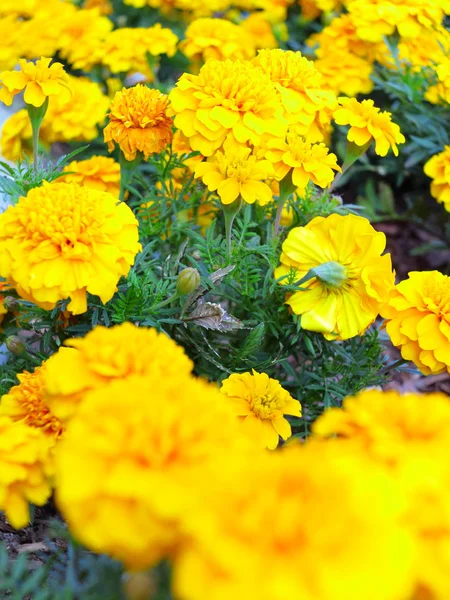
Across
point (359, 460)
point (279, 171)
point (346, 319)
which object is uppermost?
point (359, 460)

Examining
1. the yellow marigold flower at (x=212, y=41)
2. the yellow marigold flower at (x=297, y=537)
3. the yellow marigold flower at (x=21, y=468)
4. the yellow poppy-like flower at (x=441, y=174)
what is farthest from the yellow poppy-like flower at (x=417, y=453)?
the yellow marigold flower at (x=212, y=41)

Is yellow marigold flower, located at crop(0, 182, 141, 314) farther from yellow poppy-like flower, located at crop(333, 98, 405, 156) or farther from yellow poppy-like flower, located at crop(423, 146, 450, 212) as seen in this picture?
yellow poppy-like flower, located at crop(423, 146, 450, 212)

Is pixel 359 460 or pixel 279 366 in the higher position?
pixel 359 460

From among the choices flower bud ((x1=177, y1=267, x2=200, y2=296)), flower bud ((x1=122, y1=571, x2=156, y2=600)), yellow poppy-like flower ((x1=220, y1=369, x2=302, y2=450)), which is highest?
flower bud ((x1=122, y1=571, x2=156, y2=600))

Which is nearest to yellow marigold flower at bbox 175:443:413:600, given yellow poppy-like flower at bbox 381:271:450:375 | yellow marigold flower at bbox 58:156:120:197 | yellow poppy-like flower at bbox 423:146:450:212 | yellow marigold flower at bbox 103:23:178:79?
yellow poppy-like flower at bbox 381:271:450:375

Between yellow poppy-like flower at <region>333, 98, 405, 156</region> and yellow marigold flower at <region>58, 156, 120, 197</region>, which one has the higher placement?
yellow poppy-like flower at <region>333, 98, 405, 156</region>

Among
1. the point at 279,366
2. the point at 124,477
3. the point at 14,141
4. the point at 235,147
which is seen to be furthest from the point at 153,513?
the point at 14,141

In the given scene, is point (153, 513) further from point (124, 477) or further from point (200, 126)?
point (200, 126)

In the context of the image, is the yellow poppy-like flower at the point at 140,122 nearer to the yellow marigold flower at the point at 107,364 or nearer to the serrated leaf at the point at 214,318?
the serrated leaf at the point at 214,318
